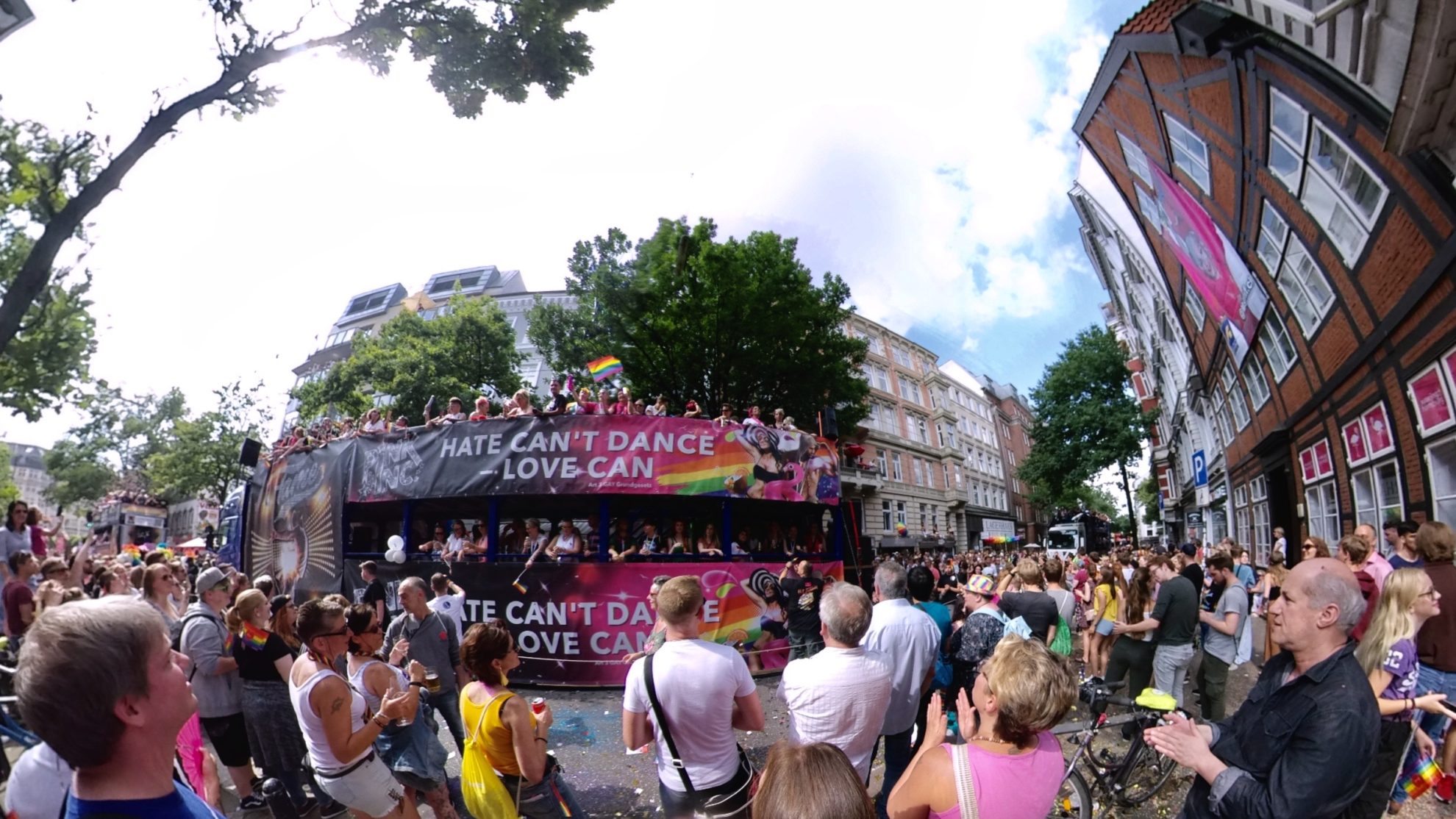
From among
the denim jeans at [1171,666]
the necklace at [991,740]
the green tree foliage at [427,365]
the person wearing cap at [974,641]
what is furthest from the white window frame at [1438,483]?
the green tree foliage at [427,365]

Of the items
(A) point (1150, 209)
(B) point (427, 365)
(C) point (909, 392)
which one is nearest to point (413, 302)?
(B) point (427, 365)

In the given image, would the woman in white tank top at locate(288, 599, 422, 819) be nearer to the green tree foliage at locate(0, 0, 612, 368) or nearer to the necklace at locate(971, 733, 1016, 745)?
the necklace at locate(971, 733, 1016, 745)

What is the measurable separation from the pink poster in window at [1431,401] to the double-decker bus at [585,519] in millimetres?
9240

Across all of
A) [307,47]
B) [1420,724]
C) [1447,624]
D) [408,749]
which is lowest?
[1420,724]

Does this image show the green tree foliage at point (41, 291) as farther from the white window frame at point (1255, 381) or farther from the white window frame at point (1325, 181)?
the white window frame at point (1255, 381)

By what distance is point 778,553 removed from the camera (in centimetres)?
1286

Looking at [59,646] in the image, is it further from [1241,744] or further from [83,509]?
[83,509]

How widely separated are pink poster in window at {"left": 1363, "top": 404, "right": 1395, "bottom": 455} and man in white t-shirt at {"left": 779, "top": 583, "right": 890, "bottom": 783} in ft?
Result: 43.5

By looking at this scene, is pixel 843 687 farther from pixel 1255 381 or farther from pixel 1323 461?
pixel 1255 381

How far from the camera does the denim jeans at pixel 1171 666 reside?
23.9 feet

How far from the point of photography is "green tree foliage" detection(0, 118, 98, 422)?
756cm

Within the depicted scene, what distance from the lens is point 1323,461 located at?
1581 centimetres

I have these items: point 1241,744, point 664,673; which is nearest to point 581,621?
point 664,673

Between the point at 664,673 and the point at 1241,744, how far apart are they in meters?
2.46
